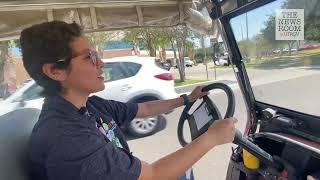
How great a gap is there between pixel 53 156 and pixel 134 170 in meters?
0.31

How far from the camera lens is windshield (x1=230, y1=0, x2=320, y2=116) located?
6.68ft

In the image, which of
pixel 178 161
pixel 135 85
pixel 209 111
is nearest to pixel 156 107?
pixel 209 111

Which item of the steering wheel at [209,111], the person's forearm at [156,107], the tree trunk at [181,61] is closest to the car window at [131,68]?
the person's forearm at [156,107]

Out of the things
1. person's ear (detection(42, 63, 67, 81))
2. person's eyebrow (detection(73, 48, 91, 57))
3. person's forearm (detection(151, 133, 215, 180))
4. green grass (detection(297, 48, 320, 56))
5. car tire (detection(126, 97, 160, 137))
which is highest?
person's eyebrow (detection(73, 48, 91, 57))

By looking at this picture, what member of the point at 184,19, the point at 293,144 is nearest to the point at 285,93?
the point at 293,144

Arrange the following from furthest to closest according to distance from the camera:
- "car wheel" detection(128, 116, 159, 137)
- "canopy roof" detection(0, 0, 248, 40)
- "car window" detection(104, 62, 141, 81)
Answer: "car window" detection(104, 62, 141, 81) < "car wheel" detection(128, 116, 159, 137) < "canopy roof" detection(0, 0, 248, 40)

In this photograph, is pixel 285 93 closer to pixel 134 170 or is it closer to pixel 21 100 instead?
pixel 134 170

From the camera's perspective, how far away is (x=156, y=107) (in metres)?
2.59

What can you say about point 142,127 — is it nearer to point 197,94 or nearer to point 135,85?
point 135,85

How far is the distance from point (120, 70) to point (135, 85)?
381 millimetres

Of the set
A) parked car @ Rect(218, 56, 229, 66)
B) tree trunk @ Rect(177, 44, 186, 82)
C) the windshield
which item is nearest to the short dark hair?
the windshield

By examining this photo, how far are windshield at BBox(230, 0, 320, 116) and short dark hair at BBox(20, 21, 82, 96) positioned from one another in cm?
117

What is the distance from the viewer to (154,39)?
16.8 metres

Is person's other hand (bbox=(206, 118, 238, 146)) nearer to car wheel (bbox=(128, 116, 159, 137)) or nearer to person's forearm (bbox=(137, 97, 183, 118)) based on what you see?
person's forearm (bbox=(137, 97, 183, 118))
